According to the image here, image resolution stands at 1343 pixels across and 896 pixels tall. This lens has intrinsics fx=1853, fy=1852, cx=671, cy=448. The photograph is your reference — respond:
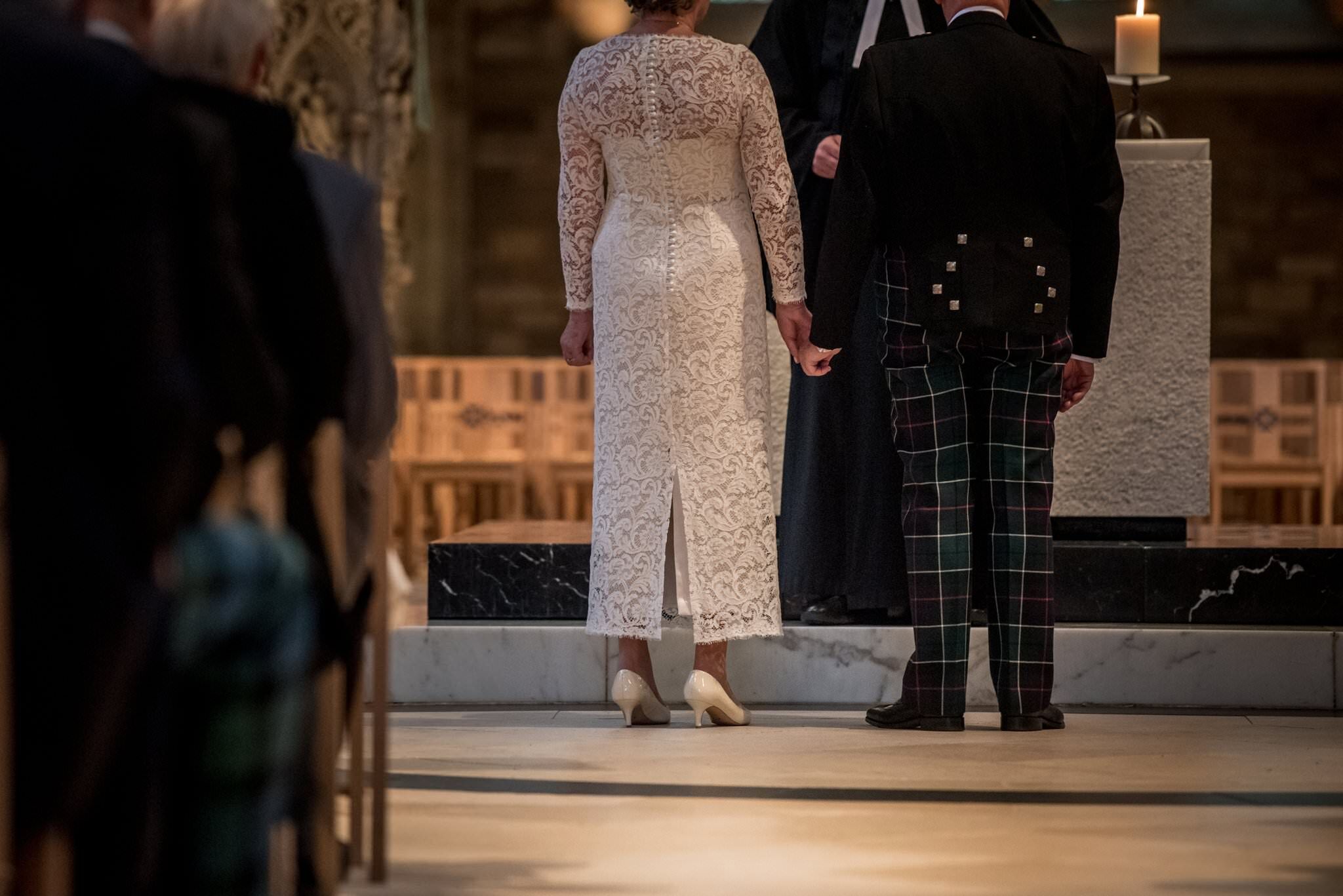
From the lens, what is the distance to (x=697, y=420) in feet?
12.5

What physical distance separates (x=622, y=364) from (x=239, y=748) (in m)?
2.12

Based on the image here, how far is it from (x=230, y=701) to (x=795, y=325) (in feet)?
7.59

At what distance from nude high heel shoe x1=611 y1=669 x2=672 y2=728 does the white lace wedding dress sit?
0.11m

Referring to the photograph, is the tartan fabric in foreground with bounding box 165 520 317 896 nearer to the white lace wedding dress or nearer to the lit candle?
the white lace wedding dress

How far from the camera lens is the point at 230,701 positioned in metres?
1.79

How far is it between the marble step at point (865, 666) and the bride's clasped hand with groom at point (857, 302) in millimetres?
476

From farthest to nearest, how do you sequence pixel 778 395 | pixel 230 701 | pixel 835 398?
1. pixel 778 395
2. pixel 835 398
3. pixel 230 701

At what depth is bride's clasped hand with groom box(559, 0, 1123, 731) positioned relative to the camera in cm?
371

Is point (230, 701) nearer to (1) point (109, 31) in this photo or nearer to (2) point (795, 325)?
(1) point (109, 31)

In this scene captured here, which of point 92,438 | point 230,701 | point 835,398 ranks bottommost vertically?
point 230,701

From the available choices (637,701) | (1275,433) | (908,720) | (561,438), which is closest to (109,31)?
(637,701)

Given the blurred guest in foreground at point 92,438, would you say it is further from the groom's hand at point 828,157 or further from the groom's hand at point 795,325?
the groom's hand at point 828,157

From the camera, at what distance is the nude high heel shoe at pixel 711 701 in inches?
149

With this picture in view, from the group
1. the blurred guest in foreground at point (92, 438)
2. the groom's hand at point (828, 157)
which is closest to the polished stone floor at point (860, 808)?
the blurred guest in foreground at point (92, 438)
